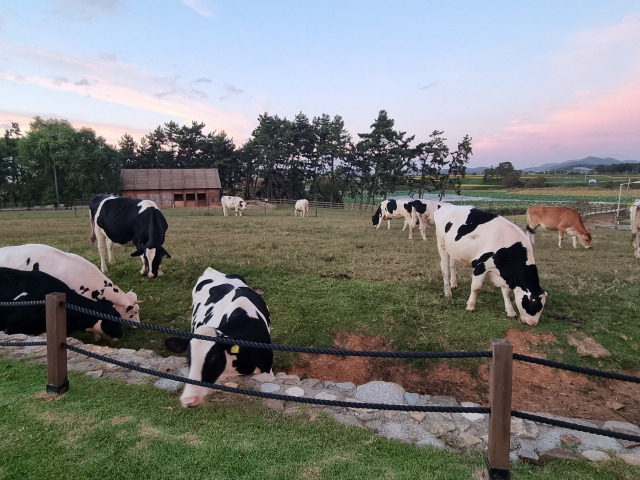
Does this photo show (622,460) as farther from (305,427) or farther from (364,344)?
(364,344)

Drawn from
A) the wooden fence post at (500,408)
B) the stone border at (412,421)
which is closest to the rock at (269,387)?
the stone border at (412,421)

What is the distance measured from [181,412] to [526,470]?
292 cm

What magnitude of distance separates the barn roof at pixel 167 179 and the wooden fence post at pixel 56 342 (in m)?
40.9

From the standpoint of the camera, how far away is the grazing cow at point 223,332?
12.5 feet

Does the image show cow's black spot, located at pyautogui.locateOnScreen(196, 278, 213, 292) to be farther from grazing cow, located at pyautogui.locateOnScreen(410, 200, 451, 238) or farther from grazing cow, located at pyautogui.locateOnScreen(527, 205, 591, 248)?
Answer: grazing cow, located at pyautogui.locateOnScreen(410, 200, 451, 238)

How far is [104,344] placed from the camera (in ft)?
19.8

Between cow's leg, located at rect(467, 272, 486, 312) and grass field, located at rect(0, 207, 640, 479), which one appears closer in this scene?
grass field, located at rect(0, 207, 640, 479)

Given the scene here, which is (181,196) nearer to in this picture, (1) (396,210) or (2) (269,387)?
(1) (396,210)

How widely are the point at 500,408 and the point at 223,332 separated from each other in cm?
299

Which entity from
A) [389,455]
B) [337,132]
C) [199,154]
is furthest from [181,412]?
[199,154]

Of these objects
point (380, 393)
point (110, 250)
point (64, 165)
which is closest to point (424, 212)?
point (110, 250)

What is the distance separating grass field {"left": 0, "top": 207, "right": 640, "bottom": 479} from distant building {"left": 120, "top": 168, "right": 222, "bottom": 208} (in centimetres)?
2780

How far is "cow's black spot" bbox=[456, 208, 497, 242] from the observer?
7180 mm

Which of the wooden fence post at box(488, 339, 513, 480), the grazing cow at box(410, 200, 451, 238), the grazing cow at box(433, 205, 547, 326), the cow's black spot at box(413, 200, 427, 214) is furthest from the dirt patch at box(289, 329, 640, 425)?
the cow's black spot at box(413, 200, 427, 214)
